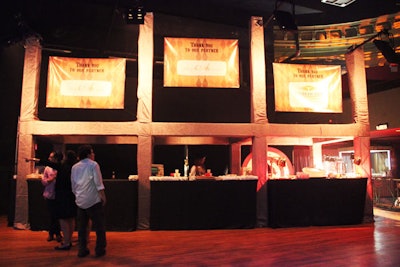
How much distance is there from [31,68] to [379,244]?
762cm

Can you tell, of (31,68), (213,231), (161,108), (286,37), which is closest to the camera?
(213,231)

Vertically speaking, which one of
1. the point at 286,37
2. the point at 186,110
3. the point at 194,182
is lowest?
the point at 194,182

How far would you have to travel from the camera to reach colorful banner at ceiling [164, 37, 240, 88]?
729 cm

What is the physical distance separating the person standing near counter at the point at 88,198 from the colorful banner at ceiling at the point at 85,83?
290 centimetres

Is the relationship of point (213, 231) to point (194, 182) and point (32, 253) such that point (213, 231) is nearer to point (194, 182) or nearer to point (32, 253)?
point (194, 182)

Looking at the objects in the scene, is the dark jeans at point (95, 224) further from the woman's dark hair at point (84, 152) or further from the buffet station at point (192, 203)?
the buffet station at point (192, 203)

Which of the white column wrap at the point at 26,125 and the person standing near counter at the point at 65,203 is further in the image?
the white column wrap at the point at 26,125

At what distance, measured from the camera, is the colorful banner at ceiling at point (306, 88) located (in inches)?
301

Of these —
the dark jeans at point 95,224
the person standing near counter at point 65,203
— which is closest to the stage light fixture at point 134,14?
the person standing near counter at point 65,203

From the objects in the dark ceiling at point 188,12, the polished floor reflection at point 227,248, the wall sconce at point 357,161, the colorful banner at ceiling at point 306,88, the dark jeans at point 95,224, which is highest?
the dark ceiling at point 188,12

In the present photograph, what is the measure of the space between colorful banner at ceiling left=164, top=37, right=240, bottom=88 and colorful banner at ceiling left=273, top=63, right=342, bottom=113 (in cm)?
113

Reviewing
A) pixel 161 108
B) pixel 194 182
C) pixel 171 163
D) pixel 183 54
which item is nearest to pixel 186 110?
pixel 161 108

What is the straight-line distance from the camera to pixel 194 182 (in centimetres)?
663

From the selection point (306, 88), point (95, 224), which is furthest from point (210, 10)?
point (95, 224)
